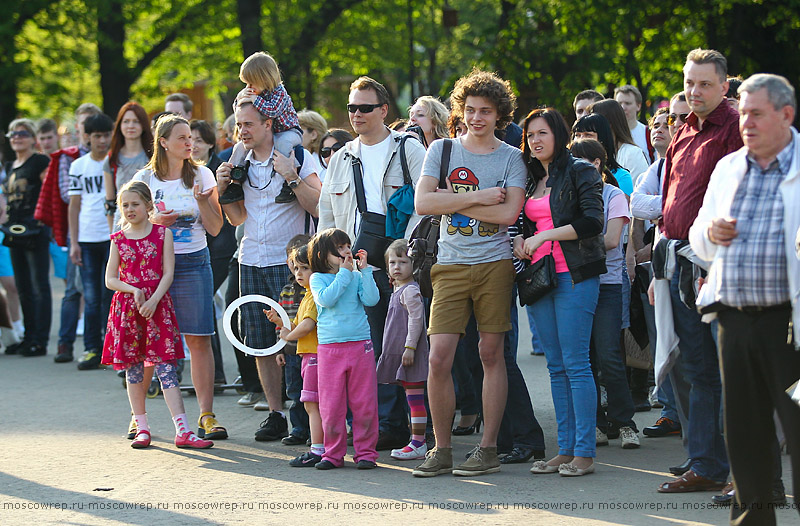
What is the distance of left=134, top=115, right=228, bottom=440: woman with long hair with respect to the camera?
7.54 m

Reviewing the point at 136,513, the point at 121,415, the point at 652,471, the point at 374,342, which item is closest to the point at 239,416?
the point at 121,415

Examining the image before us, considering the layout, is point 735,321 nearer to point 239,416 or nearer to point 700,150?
point 700,150

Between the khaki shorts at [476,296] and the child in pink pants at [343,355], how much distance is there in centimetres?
54

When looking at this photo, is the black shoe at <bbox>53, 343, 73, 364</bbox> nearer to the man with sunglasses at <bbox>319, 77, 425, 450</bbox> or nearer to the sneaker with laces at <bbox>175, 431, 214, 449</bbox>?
the sneaker with laces at <bbox>175, 431, 214, 449</bbox>

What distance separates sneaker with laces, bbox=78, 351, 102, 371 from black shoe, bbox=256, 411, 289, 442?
12.2ft

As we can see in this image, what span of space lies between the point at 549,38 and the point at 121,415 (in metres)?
14.8

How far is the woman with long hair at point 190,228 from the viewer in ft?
24.7

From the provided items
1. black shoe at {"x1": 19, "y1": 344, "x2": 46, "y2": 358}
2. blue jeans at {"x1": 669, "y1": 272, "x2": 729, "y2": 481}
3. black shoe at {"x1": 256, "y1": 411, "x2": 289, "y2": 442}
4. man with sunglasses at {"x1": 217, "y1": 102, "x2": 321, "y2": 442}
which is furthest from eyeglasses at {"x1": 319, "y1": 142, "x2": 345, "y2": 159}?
black shoe at {"x1": 19, "y1": 344, "x2": 46, "y2": 358}

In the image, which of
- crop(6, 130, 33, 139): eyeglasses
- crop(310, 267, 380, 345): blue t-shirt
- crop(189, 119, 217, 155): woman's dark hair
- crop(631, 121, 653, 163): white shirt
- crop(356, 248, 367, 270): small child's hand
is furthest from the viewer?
crop(6, 130, 33, 139): eyeglasses

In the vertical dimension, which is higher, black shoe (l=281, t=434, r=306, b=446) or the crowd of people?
the crowd of people

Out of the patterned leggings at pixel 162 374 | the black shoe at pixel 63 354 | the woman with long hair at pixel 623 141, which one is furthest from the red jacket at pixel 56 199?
the woman with long hair at pixel 623 141

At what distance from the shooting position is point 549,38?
21297 millimetres

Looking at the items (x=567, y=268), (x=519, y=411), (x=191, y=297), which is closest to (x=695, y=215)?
(x=567, y=268)

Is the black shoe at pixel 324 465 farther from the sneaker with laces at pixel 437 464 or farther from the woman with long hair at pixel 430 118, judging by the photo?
the woman with long hair at pixel 430 118
